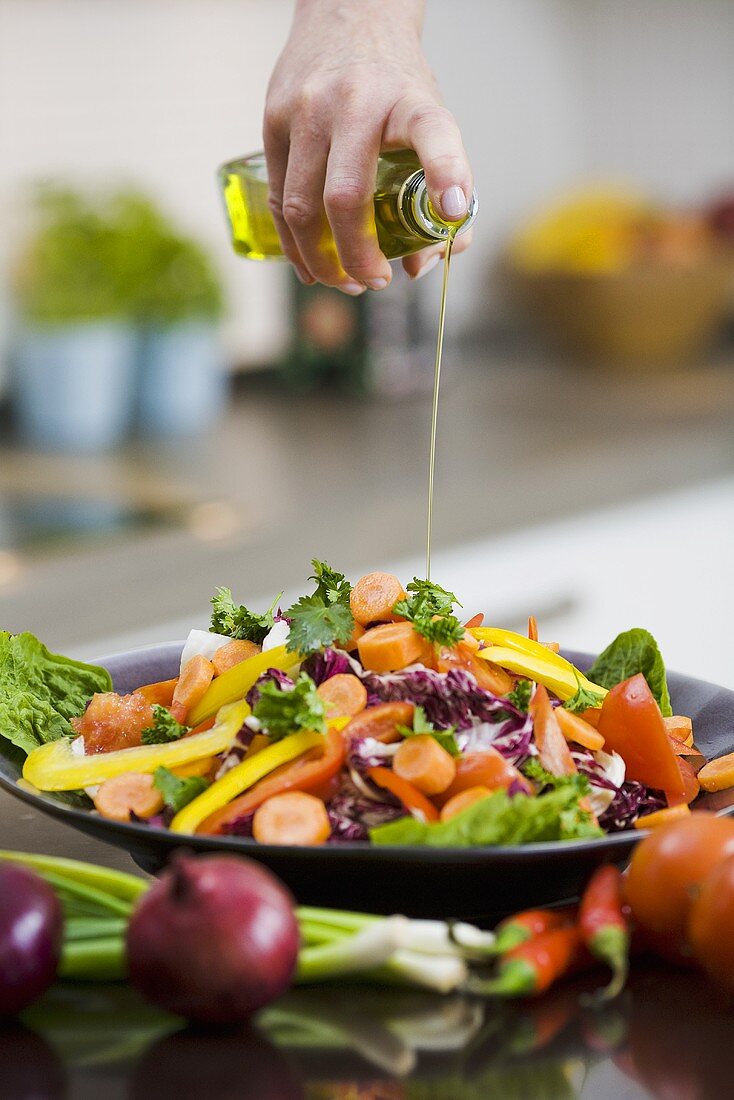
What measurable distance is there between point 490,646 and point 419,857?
30 centimetres

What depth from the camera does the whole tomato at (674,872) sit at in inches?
34.8

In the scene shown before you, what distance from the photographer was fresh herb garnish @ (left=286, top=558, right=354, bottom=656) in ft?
3.54

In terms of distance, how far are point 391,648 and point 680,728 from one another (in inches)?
11.0

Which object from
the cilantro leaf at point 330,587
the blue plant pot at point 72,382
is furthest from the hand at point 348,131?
the blue plant pot at point 72,382

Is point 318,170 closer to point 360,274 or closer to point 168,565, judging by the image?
point 360,274

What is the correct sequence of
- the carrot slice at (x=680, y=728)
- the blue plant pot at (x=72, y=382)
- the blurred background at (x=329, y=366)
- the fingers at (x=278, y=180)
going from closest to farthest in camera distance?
the carrot slice at (x=680, y=728) < the fingers at (x=278, y=180) < the blurred background at (x=329, y=366) < the blue plant pot at (x=72, y=382)

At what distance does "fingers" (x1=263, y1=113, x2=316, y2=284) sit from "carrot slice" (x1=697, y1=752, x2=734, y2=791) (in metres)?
0.69

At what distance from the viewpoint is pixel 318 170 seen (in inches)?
54.9

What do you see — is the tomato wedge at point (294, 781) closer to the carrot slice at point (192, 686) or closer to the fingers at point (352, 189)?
the carrot slice at point (192, 686)

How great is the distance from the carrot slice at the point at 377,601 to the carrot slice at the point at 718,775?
0.28m

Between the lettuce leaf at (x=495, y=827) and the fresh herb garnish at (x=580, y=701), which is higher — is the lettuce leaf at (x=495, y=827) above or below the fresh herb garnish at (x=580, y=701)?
below

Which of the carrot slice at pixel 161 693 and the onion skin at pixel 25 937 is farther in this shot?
the carrot slice at pixel 161 693

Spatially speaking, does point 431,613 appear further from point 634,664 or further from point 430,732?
point 634,664

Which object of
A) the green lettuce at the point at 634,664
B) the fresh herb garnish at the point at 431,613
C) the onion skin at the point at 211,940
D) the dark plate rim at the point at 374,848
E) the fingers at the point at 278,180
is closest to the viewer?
the onion skin at the point at 211,940
